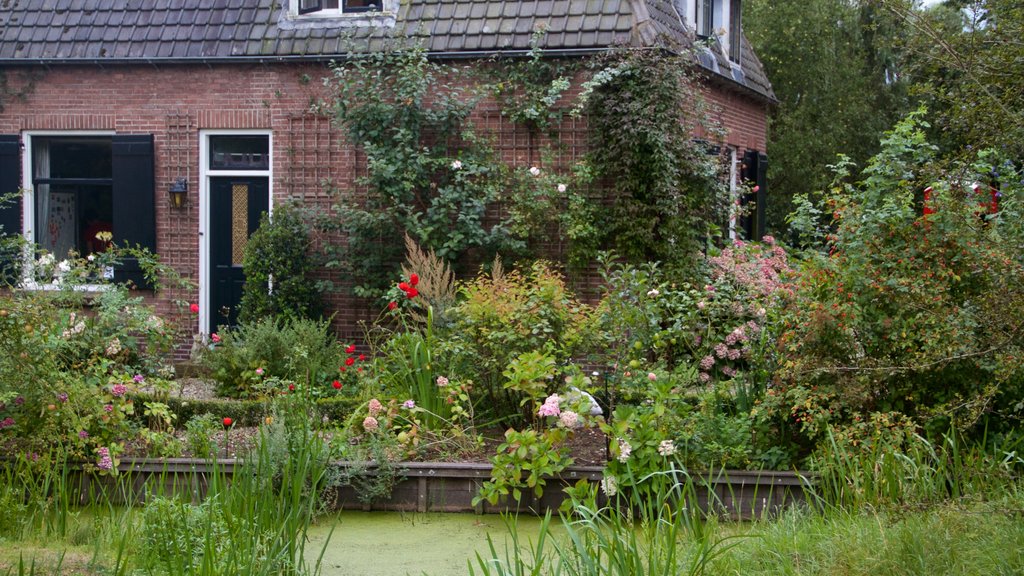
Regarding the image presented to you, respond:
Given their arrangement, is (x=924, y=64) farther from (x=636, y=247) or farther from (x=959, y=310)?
(x=636, y=247)

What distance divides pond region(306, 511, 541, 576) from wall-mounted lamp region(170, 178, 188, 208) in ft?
21.6

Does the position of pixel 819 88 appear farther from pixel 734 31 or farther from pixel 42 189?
pixel 42 189

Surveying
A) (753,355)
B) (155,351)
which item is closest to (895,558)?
(753,355)

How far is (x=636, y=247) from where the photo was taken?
1048 centimetres

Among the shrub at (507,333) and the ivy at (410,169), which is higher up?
the ivy at (410,169)

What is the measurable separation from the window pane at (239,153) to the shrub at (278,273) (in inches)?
39.5

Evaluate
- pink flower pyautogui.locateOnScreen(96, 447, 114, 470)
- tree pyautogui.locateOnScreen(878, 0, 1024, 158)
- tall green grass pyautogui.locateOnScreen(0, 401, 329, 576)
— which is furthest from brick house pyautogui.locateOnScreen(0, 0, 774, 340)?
tree pyautogui.locateOnScreen(878, 0, 1024, 158)

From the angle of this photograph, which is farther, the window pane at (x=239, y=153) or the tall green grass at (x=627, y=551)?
the window pane at (x=239, y=153)

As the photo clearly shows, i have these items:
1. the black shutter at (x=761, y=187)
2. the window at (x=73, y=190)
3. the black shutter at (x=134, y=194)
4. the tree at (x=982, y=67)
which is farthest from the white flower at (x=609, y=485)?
the black shutter at (x=761, y=187)

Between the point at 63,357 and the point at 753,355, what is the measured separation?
450 cm

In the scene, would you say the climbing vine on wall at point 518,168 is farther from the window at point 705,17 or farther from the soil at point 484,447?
the soil at point 484,447

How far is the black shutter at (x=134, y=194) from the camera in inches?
472

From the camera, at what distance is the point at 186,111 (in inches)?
472

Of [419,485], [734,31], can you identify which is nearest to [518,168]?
[419,485]
